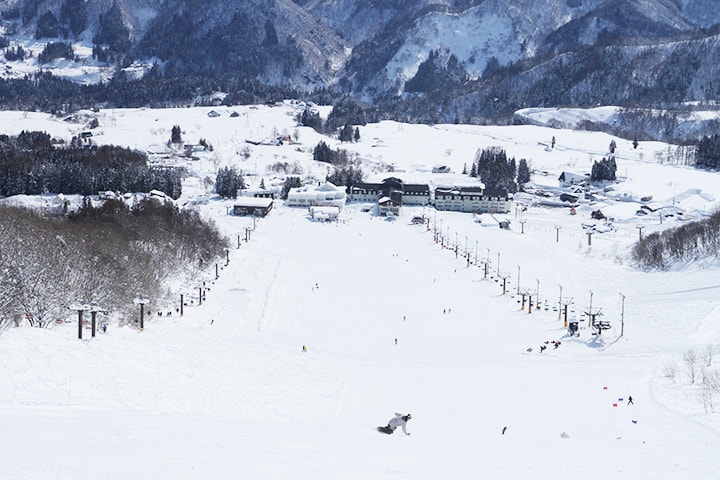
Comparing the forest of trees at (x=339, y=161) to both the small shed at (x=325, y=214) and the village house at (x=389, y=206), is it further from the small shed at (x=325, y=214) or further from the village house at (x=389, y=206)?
the small shed at (x=325, y=214)

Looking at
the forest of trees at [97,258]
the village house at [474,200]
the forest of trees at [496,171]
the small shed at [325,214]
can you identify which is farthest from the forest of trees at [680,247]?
the forest of trees at [496,171]

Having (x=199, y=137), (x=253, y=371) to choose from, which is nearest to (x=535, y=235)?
(x=253, y=371)

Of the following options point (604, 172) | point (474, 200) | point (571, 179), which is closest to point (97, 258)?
point (474, 200)

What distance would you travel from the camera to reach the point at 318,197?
8344cm

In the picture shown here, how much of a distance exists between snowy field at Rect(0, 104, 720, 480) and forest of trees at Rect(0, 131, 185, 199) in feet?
65.9

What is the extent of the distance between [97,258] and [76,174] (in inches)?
1799

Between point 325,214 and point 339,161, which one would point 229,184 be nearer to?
point 325,214

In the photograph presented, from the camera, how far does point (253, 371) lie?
81.5ft

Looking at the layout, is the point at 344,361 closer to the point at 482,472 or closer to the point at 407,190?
the point at 482,472

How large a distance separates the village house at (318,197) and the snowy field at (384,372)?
16524 millimetres

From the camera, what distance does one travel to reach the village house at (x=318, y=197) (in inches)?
3273

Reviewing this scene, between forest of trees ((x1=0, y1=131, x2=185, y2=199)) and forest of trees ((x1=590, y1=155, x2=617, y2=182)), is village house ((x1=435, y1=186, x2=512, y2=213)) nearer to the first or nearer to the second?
forest of trees ((x1=590, y1=155, x2=617, y2=182))

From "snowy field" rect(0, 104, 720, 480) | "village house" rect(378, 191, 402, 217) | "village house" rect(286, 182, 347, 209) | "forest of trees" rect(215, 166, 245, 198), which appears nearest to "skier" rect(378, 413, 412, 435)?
"snowy field" rect(0, 104, 720, 480)

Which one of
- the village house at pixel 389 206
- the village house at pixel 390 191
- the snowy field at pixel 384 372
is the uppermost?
the village house at pixel 390 191
